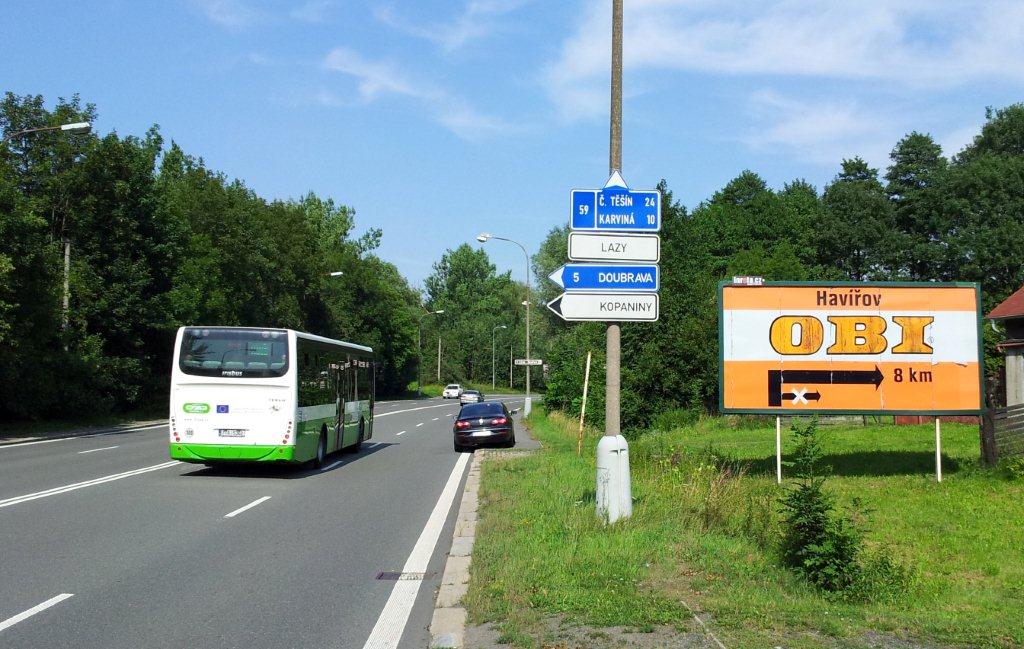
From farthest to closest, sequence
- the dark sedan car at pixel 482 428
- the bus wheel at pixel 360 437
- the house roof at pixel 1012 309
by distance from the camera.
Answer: the house roof at pixel 1012 309 → the dark sedan car at pixel 482 428 → the bus wheel at pixel 360 437

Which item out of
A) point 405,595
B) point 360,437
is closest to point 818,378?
point 405,595

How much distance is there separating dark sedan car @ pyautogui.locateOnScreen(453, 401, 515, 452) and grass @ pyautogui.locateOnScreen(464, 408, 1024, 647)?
10.4 metres

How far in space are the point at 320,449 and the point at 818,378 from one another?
10.5m

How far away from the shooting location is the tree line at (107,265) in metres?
32.1

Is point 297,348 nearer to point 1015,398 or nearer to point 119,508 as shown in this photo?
point 119,508

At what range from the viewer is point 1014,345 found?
29.9 meters

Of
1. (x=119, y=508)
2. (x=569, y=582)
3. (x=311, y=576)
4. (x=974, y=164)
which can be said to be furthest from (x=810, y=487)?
(x=974, y=164)

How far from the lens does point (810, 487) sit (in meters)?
8.01

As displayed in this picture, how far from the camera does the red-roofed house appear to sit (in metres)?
29.7

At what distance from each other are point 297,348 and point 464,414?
Answer: 10.2 meters

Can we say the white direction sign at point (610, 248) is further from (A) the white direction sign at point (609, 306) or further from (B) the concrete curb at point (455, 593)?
(B) the concrete curb at point (455, 593)

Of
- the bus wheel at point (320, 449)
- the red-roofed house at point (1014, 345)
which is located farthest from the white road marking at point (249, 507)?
the red-roofed house at point (1014, 345)

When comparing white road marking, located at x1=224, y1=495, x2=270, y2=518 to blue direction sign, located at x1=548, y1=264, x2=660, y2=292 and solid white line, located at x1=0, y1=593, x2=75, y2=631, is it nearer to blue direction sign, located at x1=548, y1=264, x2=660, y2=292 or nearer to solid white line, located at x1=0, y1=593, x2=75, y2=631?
solid white line, located at x1=0, y1=593, x2=75, y2=631

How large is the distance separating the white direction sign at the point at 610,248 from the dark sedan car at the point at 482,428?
16256 mm
